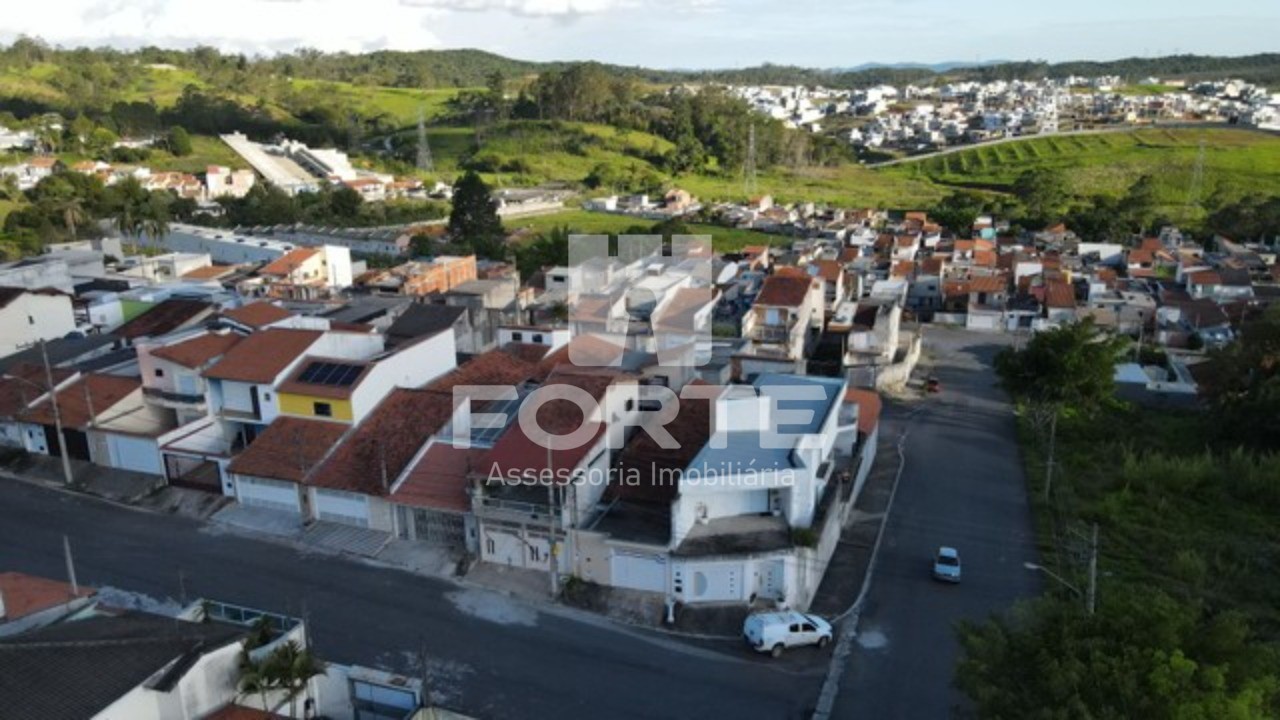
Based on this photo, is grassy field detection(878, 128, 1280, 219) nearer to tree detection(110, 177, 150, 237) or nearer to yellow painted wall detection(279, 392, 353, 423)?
yellow painted wall detection(279, 392, 353, 423)

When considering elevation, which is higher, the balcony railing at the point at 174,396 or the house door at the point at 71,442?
the balcony railing at the point at 174,396

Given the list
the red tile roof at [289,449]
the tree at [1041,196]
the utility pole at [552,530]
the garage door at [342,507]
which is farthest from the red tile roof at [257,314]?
the tree at [1041,196]

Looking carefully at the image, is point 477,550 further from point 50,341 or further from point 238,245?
point 238,245

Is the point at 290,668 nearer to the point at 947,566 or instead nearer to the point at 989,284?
the point at 947,566

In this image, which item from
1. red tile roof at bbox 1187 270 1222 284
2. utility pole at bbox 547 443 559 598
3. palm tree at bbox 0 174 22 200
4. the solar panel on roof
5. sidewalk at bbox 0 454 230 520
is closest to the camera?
utility pole at bbox 547 443 559 598

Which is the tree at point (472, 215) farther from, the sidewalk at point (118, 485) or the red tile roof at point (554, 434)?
the red tile roof at point (554, 434)

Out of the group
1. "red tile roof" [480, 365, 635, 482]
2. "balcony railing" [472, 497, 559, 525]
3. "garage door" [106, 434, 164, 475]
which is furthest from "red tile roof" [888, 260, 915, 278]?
"garage door" [106, 434, 164, 475]

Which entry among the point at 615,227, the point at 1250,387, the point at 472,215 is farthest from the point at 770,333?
the point at 615,227
